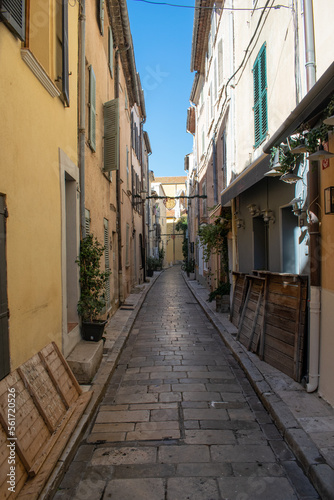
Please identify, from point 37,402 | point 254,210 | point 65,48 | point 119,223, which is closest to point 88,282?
point 37,402

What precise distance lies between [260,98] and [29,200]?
583 cm

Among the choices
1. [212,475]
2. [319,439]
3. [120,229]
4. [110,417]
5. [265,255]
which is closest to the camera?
[212,475]

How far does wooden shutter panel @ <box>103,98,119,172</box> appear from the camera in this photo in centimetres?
924

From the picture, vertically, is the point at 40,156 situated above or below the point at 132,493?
above

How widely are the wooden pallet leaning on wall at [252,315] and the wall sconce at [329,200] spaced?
2584 millimetres

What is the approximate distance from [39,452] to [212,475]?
1.51 metres

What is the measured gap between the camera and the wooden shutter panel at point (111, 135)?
924 cm

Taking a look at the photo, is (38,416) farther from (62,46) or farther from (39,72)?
(62,46)

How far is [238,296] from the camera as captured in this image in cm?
830

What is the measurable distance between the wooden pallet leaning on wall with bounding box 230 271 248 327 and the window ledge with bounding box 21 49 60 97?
5.03 metres

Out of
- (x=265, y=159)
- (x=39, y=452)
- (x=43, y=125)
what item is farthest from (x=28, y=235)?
(x=265, y=159)

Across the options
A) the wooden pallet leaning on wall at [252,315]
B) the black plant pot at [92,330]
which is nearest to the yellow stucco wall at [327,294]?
the wooden pallet leaning on wall at [252,315]

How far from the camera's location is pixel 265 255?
8.43 meters

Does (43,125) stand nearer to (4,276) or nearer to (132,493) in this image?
(4,276)
